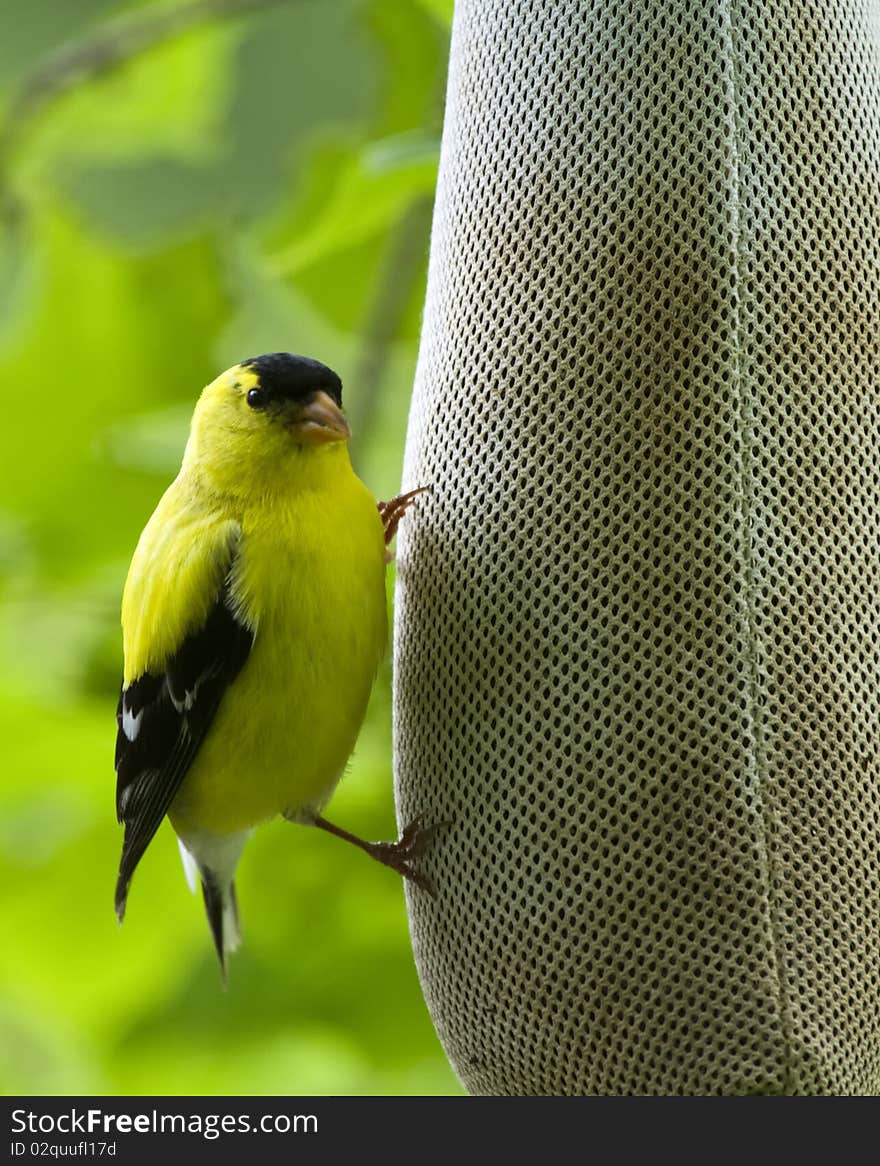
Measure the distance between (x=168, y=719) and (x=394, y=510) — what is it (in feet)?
1.36

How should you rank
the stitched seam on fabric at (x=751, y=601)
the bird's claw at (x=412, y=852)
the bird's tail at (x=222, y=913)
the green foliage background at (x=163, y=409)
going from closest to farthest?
the stitched seam on fabric at (x=751, y=601) < the bird's claw at (x=412, y=852) < the bird's tail at (x=222, y=913) < the green foliage background at (x=163, y=409)

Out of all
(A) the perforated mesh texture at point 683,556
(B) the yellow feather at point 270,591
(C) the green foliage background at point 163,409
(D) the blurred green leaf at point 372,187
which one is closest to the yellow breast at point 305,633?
(B) the yellow feather at point 270,591

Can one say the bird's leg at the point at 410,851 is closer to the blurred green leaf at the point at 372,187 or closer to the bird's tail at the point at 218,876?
the bird's tail at the point at 218,876

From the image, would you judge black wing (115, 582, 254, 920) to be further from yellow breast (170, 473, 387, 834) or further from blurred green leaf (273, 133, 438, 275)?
blurred green leaf (273, 133, 438, 275)

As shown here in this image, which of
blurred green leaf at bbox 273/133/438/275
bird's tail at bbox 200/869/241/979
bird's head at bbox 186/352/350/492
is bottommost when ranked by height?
bird's tail at bbox 200/869/241/979

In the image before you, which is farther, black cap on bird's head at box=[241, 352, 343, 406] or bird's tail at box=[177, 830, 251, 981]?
bird's tail at box=[177, 830, 251, 981]

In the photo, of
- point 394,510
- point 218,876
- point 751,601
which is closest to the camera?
point 751,601

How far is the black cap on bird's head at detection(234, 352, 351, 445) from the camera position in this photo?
2.03m

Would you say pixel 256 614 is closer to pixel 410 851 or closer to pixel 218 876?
pixel 410 851

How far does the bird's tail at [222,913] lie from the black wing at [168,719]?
34 cm

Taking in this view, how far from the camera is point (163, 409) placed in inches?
113

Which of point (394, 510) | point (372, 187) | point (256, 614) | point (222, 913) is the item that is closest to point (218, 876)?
point (222, 913)

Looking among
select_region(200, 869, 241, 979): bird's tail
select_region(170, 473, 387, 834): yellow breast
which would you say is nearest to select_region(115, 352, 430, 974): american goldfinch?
select_region(170, 473, 387, 834): yellow breast

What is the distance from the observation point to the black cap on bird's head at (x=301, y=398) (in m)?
2.03
